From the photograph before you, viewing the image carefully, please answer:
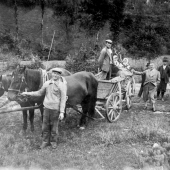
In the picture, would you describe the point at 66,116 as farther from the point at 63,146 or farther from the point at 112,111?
the point at 63,146

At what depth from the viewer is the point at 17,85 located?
552 centimetres

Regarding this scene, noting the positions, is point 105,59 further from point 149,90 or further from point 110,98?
point 149,90

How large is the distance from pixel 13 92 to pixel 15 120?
234cm

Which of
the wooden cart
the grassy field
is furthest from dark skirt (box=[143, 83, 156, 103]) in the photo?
the wooden cart

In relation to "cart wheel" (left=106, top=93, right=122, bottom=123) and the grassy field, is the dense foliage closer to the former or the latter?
"cart wheel" (left=106, top=93, right=122, bottom=123)

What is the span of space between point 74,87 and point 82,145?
4.55 ft

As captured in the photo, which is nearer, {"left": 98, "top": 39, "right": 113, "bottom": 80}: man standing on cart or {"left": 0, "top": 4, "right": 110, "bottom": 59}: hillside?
{"left": 98, "top": 39, "right": 113, "bottom": 80}: man standing on cart

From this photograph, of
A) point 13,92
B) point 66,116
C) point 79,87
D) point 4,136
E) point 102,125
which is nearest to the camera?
point 13,92

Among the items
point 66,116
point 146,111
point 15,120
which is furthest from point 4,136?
point 146,111

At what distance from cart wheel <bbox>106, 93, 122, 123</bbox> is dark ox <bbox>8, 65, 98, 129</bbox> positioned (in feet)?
1.34

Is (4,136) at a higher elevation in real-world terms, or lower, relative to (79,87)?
lower

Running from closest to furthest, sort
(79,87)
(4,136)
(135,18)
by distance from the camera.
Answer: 1. (4,136)
2. (79,87)
3. (135,18)

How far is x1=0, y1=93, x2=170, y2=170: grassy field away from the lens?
15.4 feet

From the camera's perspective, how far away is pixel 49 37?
2216 cm
